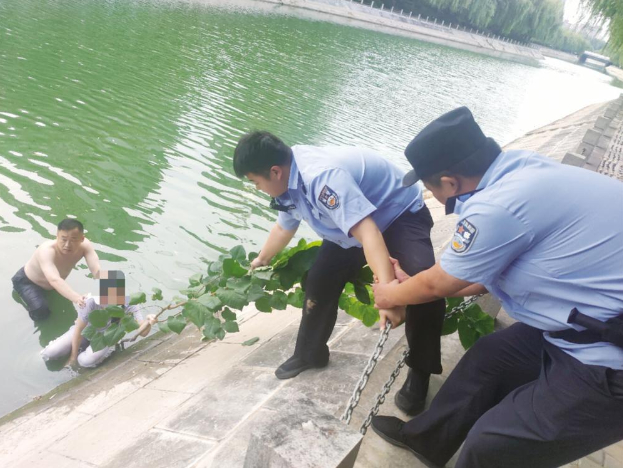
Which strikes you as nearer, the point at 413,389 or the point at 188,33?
the point at 413,389

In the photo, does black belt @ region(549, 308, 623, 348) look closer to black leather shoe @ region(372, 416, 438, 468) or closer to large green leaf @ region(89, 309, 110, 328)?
black leather shoe @ region(372, 416, 438, 468)

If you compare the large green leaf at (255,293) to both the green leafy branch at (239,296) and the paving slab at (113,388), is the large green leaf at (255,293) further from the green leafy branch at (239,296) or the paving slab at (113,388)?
the paving slab at (113,388)

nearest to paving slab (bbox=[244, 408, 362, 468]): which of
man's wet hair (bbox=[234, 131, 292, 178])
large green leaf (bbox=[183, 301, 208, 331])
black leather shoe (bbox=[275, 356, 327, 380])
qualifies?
man's wet hair (bbox=[234, 131, 292, 178])

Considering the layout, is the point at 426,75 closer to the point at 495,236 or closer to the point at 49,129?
the point at 49,129

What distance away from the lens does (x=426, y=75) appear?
29.6m

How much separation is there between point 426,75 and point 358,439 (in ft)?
100

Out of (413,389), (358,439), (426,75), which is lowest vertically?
(426,75)

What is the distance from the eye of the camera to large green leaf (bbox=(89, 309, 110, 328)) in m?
4.18

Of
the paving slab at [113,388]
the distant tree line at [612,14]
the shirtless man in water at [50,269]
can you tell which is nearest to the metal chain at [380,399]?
the paving slab at [113,388]

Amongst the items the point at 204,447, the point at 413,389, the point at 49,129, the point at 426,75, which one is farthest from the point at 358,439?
the point at 426,75

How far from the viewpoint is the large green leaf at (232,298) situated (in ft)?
12.6

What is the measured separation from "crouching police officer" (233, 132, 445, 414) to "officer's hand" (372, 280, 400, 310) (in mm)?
37

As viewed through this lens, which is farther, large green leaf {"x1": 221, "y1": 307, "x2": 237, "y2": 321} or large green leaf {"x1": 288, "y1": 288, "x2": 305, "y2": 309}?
large green leaf {"x1": 221, "y1": 307, "x2": 237, "y2": 321}

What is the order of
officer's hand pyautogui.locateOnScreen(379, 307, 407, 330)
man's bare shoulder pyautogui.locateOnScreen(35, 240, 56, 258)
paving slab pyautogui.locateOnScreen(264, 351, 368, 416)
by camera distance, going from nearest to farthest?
1. officer's hand pyautogui.locateOnScreen(379, 307, 407, 330)
2. paving slab pyautogui.locateOnScreen(264, 351, 368, 416)
3. man's bare shoulder pyautogui.locateOnScreen(35, 240, 56, 258)
